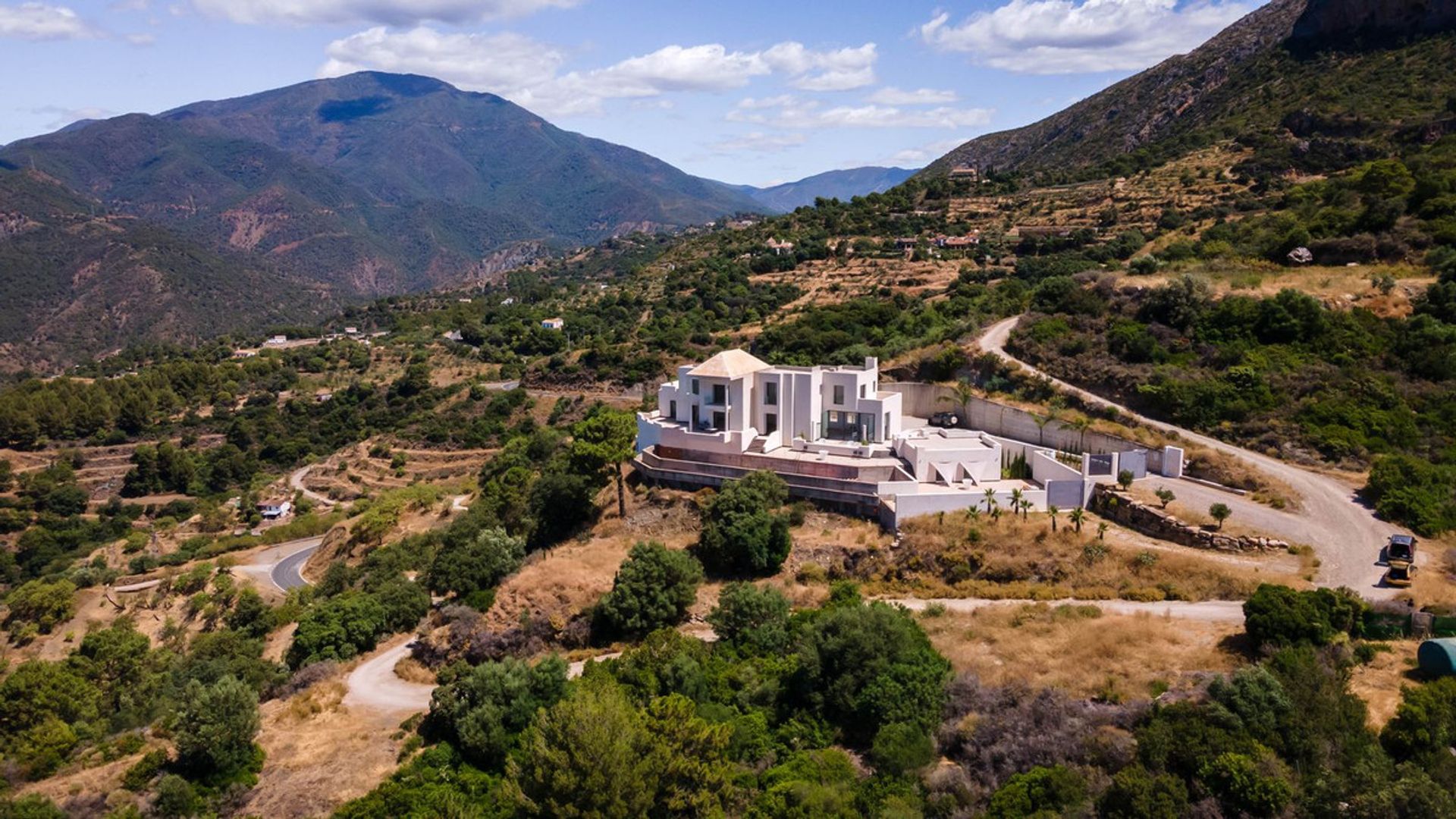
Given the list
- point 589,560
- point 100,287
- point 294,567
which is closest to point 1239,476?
point 589,560

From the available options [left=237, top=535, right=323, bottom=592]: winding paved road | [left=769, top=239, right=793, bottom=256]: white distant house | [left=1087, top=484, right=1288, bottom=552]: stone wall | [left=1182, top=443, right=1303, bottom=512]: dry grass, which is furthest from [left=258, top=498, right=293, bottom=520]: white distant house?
[left=1182, top=443, right=1303, bottom=512]: dry grass

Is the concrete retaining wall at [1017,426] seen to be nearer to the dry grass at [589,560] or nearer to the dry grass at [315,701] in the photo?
the dry grass at [589,560]

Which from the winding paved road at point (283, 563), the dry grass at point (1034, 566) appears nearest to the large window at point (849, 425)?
the dry grass at point (1034, 566)

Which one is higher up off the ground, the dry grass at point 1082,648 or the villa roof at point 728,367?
the villa roof at point 728,367

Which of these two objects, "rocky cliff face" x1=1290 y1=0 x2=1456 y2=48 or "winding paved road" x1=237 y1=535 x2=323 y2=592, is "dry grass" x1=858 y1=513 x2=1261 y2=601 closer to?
"winding paved road" x1=237 y1=535 x2=323 y2=592

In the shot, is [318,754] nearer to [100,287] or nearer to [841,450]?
[841,450]

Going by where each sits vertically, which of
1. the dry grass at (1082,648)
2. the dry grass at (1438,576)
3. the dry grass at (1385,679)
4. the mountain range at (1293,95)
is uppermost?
the mountain range at (1293,95)
